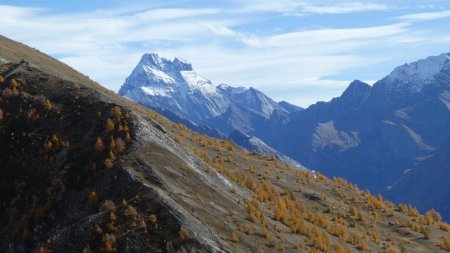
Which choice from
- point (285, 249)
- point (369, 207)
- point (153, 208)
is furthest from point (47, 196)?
point (369, 207)

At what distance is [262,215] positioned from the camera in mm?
37344

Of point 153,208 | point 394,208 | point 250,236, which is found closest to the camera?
point 153,208

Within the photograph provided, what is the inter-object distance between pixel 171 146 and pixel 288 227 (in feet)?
30.6

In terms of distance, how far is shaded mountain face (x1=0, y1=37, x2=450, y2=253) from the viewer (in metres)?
29.5

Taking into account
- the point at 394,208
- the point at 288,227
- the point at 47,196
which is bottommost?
the point at 47,196

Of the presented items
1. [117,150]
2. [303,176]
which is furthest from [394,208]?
[117,150]

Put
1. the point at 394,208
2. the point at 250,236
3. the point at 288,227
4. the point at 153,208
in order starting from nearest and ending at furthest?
1. the point at 153,208
2. the point at 250,236
3. the point at 288,227
4. the point at 394,208

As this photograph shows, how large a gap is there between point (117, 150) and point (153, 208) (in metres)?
6.48

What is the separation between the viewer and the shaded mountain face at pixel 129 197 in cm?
2948

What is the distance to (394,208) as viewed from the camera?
57.2 metres

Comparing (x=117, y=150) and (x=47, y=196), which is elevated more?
(x=117, y=150)

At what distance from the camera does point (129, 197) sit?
103 feet

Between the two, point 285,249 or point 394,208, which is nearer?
point 285,249

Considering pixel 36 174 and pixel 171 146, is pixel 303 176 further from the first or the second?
pixel 36 174
